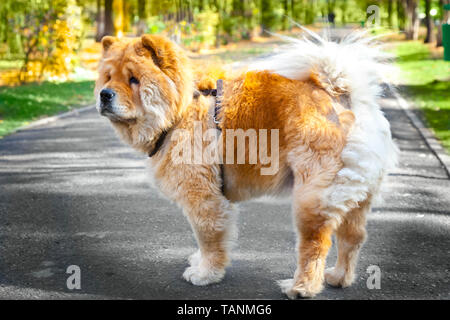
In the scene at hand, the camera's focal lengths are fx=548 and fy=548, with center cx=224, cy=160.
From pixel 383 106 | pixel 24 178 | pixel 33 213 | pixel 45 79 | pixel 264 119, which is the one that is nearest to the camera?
pixel 264 119

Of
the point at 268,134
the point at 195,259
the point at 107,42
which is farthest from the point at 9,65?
the point at 268,134

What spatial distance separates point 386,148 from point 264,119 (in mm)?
877

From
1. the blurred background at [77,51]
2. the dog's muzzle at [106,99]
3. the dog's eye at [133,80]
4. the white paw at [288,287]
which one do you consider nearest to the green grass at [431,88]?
the blurred background at [77,51]

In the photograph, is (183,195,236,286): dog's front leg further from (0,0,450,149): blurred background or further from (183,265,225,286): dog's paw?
(0,0,450,149): blurred background

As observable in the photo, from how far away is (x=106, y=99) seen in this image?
3.81m

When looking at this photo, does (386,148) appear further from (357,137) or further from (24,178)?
(24,178)

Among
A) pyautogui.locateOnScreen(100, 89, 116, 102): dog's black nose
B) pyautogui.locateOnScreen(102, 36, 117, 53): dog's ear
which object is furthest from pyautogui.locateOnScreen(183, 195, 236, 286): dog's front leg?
pyautogui.locateOnScreen(102, 36, 117, 53): dog's ear

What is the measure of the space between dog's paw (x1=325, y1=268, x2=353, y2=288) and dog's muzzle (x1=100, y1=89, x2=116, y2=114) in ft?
6.76

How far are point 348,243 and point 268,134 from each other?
39.9 inches

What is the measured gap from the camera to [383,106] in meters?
14.1

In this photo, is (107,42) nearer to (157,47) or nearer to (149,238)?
(157,47)

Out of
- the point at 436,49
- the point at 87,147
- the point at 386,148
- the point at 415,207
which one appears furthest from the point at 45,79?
the point at 436,49

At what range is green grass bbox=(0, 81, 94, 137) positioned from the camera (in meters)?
12.3
